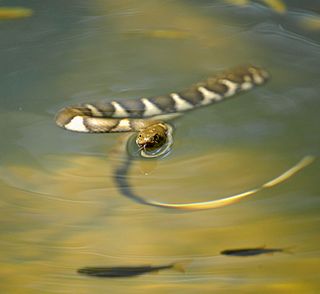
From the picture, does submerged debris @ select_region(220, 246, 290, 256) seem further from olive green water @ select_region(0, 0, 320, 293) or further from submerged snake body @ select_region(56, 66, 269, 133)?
submerged snake body @ select_region(56, 66, 269, 133)

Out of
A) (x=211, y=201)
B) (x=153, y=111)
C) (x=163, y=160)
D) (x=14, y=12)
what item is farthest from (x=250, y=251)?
(x=14, y=12)

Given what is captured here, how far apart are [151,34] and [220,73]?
104 centimetres

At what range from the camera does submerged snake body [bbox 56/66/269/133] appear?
219 inches

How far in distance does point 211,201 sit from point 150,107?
1.51 metres

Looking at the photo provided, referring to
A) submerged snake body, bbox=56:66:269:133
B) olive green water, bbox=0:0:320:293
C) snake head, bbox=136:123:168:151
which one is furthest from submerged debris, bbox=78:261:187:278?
submerged snake body, bbox=56:66:269:133

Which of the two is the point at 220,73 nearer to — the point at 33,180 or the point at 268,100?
the point at 268,100

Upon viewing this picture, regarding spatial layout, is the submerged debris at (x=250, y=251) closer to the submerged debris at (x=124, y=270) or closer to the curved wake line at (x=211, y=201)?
the submerged debris at (x=124, y=270)

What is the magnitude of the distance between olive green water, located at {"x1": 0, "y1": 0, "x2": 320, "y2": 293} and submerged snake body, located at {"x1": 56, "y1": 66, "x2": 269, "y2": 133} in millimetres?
127

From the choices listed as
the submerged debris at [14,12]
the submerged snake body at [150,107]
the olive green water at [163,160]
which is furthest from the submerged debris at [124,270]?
the submerged debris at [14,12]

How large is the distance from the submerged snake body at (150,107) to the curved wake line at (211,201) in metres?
→ 0.67

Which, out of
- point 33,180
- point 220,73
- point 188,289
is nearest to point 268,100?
point 220,73

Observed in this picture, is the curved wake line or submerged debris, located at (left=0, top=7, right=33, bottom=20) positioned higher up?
submerged debris, located at (left=0, top=7, right=33, bottom=20)

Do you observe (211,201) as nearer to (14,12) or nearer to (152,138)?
(152,138)

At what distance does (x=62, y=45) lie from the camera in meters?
6.87
